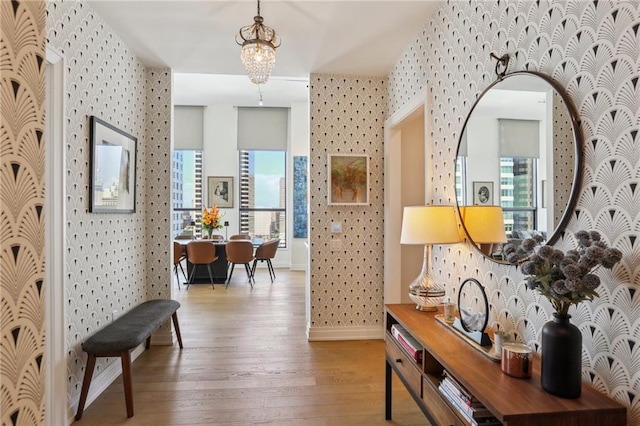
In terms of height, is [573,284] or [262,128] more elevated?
[262,128]

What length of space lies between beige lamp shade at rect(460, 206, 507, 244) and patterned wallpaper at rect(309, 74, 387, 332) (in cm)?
181

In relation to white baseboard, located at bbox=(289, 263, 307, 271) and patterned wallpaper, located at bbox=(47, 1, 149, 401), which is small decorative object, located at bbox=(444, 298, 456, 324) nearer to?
patterned wallpaper, located at bbox=(47, 1, 149, 401)

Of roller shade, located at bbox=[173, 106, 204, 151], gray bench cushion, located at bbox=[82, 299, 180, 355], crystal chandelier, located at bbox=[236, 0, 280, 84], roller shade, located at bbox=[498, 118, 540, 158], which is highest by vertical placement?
roller shade, located at bbox=[173, 106, 204, 151]

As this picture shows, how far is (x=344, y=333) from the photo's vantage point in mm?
3777

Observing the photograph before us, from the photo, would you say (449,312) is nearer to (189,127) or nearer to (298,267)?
(298,267)

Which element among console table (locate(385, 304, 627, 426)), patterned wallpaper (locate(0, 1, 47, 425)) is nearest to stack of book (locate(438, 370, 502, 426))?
console table (locate(385, 304, 627, 426))

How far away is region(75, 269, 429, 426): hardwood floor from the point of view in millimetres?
2328

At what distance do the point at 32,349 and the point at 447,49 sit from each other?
2.65m

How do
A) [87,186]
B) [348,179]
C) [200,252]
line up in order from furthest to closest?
[200,252]
[348,179]
[87,186]

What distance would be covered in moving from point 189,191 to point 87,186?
19.0 ft

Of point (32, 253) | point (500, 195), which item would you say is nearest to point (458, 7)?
point (500, 195)

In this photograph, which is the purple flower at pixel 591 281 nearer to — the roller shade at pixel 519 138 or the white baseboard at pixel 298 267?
the roller shade at pixel 519 138

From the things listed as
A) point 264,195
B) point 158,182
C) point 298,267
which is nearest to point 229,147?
point 264,195

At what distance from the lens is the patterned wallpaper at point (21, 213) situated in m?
0.59
